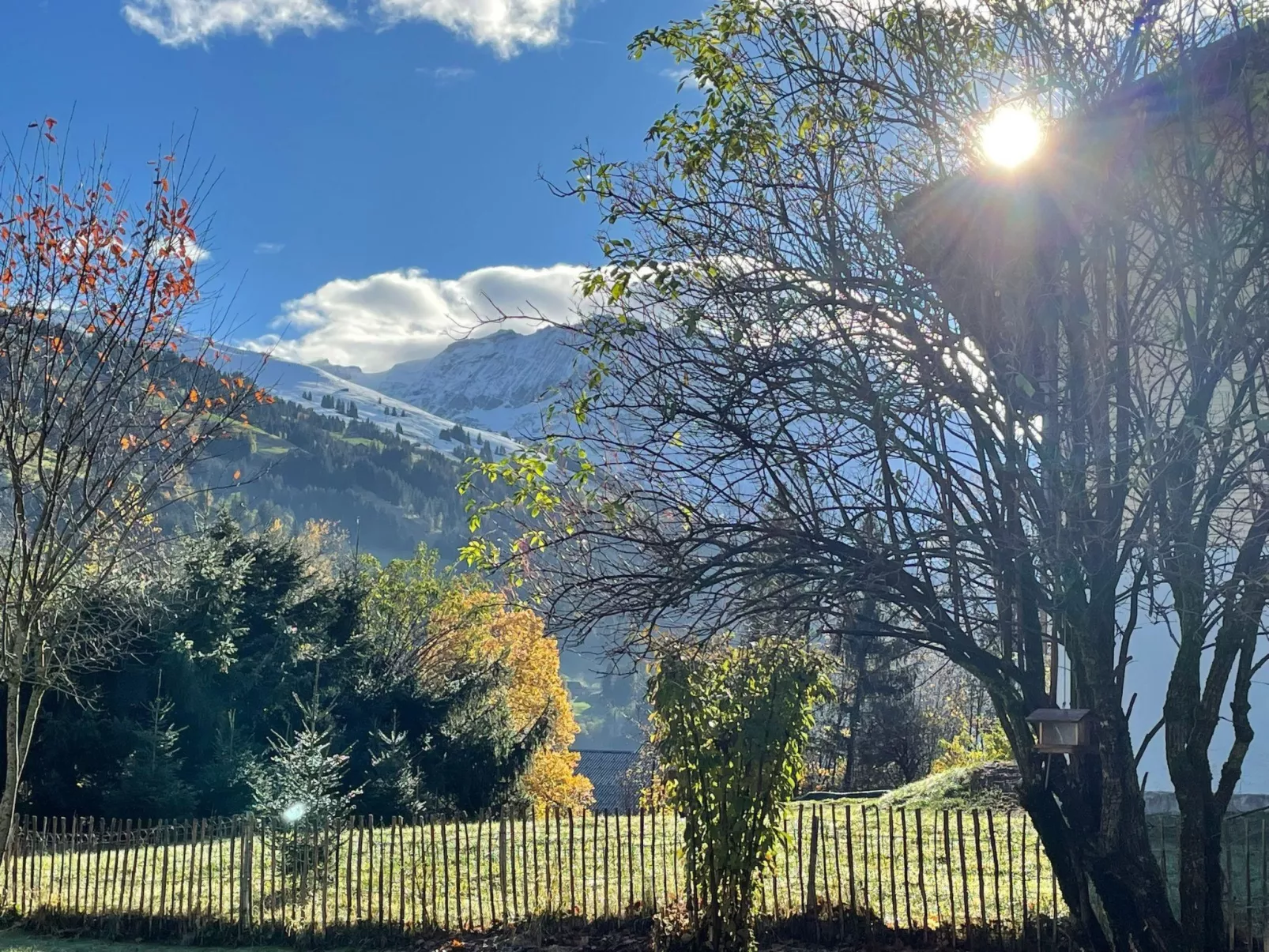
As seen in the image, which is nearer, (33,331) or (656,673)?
(656,673)

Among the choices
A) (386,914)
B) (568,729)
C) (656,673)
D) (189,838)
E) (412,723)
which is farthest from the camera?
(568,729)

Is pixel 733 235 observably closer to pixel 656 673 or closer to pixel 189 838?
pixel 656 673

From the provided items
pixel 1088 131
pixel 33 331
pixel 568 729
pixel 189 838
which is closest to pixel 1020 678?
pixel 1088 131

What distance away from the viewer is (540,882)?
9695 millimetres

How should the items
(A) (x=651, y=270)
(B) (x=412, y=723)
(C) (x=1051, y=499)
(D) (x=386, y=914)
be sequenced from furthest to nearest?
(B) (x=412, y=723)
(D) (x=386, y=914)
(A) (x=651, y=270)
(C) (x=1051, y=499)

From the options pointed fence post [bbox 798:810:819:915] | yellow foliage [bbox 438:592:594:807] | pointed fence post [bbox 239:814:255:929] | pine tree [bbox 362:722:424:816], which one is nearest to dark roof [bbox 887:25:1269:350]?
pointed fence post [bbox 798:810:819:915]

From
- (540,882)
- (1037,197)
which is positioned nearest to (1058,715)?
(1037,197)

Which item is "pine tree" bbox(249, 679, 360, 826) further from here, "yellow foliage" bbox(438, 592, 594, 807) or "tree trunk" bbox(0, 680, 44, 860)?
"yellow foliage" bbox(438, 592, 594, 807)

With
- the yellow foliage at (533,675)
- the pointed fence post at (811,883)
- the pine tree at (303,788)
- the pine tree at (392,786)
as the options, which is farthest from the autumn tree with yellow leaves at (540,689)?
the pointed fence post at (811,883)

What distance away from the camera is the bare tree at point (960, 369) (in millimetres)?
5801

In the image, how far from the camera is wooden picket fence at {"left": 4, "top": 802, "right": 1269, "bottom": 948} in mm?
7922

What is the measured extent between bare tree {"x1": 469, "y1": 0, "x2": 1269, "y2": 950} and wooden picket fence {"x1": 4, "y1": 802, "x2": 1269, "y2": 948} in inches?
60.0

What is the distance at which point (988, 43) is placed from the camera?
652cm

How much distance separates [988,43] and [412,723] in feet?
70.5
